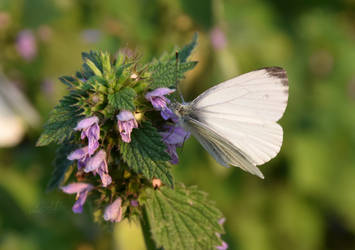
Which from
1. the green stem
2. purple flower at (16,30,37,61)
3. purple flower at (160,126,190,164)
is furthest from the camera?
purple flower at (16,30,37,61)

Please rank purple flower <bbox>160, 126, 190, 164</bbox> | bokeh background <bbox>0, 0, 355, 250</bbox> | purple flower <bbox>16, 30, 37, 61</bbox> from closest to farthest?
purple flower <bbox>160, 126, 190, 164</bbox>, bokeh background <bbox>0, 0, 355, 250</bbox>, purple flower <bbox>16, 30, 37, 61</bbox>

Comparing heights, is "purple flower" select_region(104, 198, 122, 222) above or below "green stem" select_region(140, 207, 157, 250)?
above

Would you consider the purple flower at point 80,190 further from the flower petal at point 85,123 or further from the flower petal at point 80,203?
the flower petal at point 85,123

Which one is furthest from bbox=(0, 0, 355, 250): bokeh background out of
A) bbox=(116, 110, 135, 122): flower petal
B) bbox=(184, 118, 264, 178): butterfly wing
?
bbox=(116, 110, 135, 122): flower petal

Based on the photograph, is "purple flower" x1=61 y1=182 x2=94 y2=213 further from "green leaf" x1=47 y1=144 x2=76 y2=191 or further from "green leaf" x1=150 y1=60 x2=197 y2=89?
"green leaf" x1=150 y1=60 x2=197 y2=89

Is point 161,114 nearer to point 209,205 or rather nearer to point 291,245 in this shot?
point 209,205

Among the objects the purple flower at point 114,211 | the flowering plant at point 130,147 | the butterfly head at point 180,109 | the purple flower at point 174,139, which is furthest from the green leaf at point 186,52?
the purple flower at point 114,211

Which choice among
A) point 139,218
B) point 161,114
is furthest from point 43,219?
point 161,114
